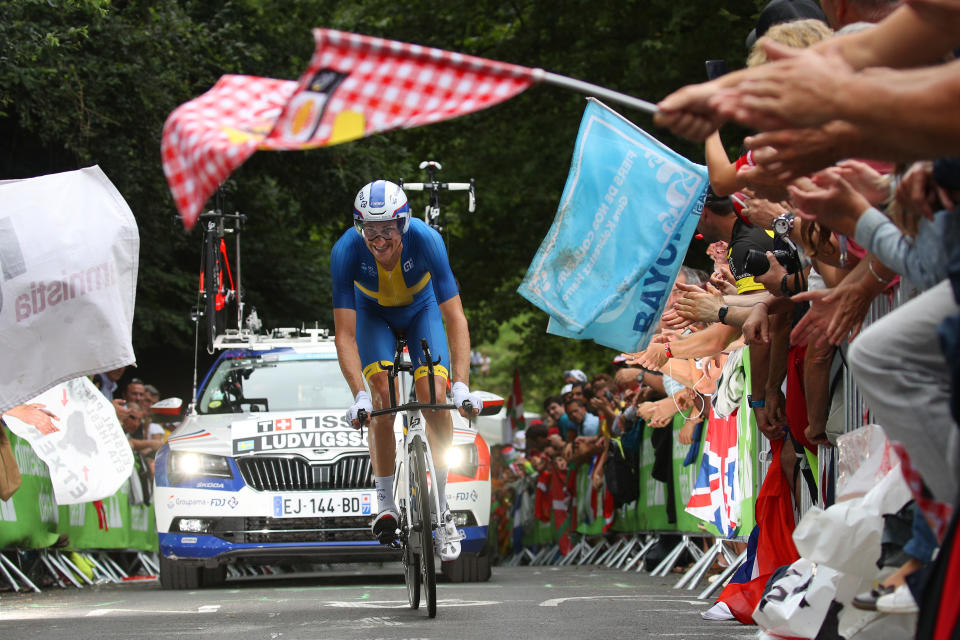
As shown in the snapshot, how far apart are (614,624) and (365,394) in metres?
1.99

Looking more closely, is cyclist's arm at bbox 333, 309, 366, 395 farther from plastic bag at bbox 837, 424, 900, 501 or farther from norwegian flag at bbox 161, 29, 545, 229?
norwegian flag at bbox 161, 29, 545, 229

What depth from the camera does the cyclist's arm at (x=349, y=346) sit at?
8.71 metres

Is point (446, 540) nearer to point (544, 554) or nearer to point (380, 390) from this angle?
point (380, 390)

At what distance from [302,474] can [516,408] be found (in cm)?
1926

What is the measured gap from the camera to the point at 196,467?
1180 cm

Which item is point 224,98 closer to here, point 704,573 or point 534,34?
point 704,573

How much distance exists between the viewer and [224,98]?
13.8ft

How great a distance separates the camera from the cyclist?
8562 mm

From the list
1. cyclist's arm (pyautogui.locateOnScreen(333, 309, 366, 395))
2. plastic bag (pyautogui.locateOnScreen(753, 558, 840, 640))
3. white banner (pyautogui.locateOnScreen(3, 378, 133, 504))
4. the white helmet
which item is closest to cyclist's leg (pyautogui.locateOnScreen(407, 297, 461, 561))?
cyclist's arm (pyautogui.locateOnScreen(333, 309, 366, 395))

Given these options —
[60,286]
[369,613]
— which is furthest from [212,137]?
[369,613]

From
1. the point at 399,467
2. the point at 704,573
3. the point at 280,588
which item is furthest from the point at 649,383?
the point at 399,467

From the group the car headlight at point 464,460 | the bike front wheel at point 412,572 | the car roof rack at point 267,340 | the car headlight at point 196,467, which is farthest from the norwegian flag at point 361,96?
the car roof rack at point 267,340

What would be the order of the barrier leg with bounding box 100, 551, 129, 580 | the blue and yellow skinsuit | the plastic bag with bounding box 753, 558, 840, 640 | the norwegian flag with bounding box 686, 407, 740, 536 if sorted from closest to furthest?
1. the plastic bag with bounding box 753, 558, 840, 640
2. the blue and yellow skinsuit
3. the norwegian flag with bounding box 686, 407, 740, 536
4. the barrier leg with bounding box 100, 551, 129, 580

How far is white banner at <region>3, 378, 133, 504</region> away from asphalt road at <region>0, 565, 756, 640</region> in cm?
99
